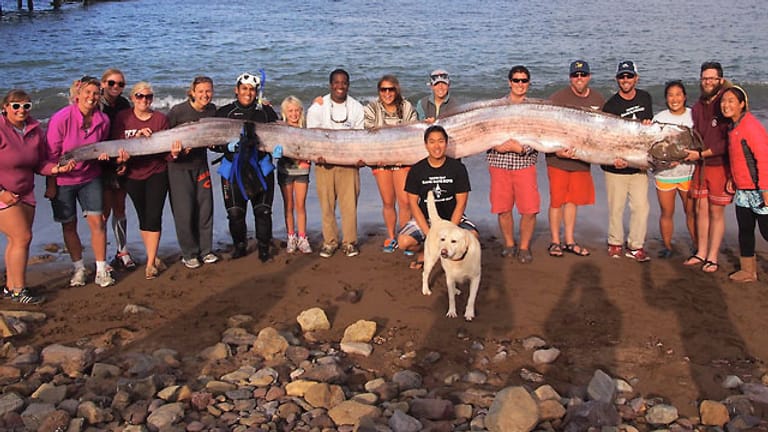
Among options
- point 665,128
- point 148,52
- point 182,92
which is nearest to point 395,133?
point 665,128

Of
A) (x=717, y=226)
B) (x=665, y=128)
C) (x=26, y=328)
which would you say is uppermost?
(x=665, y=128)

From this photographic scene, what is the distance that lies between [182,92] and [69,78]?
4321 millimetres

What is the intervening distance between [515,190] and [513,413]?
11.7 ft

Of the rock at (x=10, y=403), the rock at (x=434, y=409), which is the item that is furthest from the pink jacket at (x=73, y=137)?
the rock at (x=434, y=409)

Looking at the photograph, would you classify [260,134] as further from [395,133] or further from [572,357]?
[572,357]

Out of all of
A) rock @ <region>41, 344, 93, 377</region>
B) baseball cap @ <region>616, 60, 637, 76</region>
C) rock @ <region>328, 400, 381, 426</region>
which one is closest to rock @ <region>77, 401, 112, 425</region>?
rock @ <region>41, 344, 93, 377</region>

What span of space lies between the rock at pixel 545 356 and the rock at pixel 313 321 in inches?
67.5

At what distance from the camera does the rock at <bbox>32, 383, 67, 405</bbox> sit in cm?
454

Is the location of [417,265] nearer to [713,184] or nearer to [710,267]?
[710,267]

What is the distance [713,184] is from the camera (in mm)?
6953

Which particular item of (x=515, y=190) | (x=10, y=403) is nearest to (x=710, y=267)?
(x=515, y=190)

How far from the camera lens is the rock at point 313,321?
5.91 meters

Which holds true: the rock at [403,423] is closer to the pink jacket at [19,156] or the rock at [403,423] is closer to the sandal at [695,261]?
the pink jacket at [19,156]

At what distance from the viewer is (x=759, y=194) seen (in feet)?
21.4
